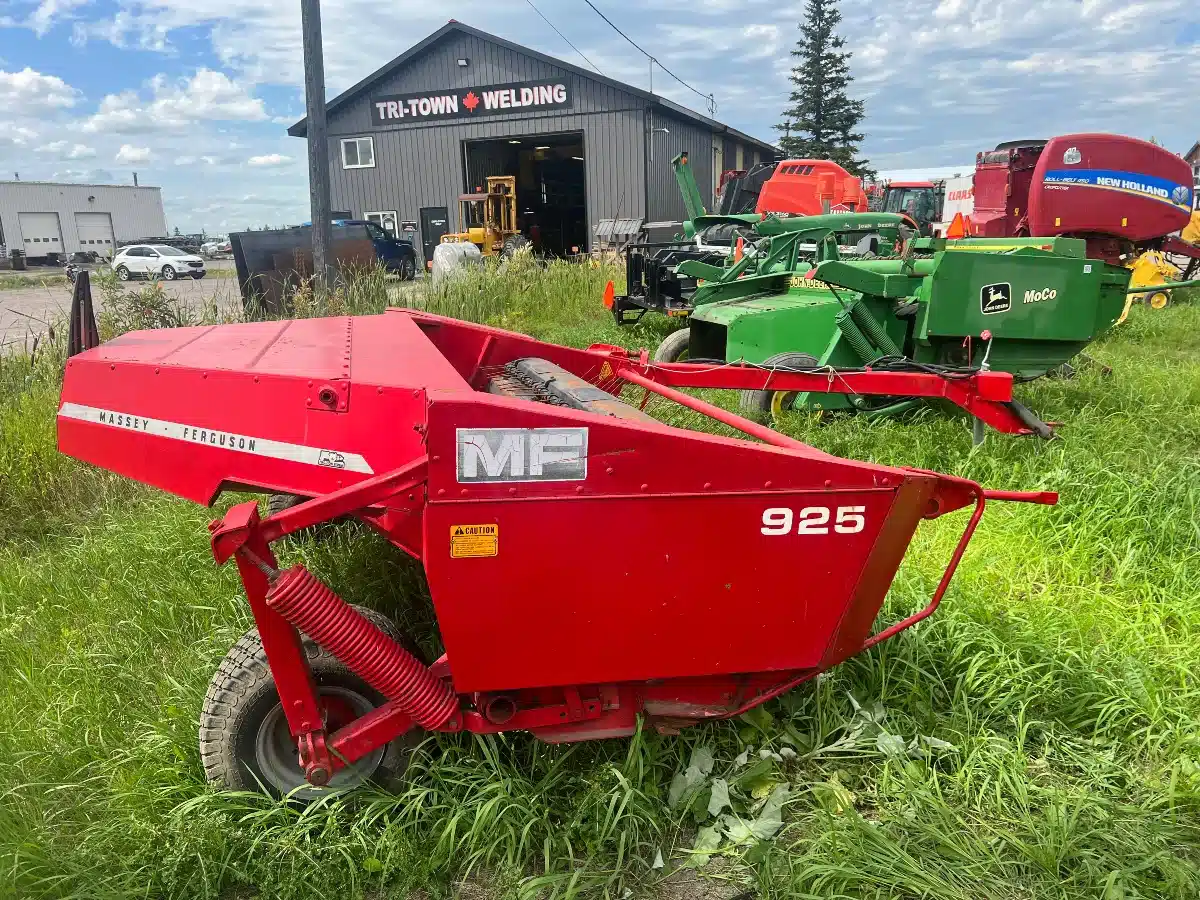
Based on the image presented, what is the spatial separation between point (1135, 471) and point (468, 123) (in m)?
21.2

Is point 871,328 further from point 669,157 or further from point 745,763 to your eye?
point 669,157

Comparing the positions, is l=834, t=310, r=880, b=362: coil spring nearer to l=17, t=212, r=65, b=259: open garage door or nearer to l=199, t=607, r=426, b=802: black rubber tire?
l=199, t=607, r=426, b=802: black rubber tire

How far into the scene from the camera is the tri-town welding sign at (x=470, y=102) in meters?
21.9

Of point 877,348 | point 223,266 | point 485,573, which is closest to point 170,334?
point 485,573

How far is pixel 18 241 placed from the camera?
3800 centimetres

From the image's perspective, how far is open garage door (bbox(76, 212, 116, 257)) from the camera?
133ft

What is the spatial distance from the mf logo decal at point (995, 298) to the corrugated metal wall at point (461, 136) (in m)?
17.5

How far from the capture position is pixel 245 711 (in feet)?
7.69

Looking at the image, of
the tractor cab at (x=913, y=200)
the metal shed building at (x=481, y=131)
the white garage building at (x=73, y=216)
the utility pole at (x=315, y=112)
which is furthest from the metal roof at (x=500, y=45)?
the white garage building at (x=73, y=216)

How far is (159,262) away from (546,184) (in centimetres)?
1301

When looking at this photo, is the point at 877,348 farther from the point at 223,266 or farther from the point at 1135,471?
the point at 223,266

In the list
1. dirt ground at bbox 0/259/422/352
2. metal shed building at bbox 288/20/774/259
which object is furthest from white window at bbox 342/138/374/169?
dirt ground at bbox 0/259/422/352

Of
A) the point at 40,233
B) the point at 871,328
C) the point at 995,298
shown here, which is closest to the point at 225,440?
the point at 871,328

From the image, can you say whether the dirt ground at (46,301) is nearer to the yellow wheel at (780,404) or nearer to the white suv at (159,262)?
the white suv at (159,262)
